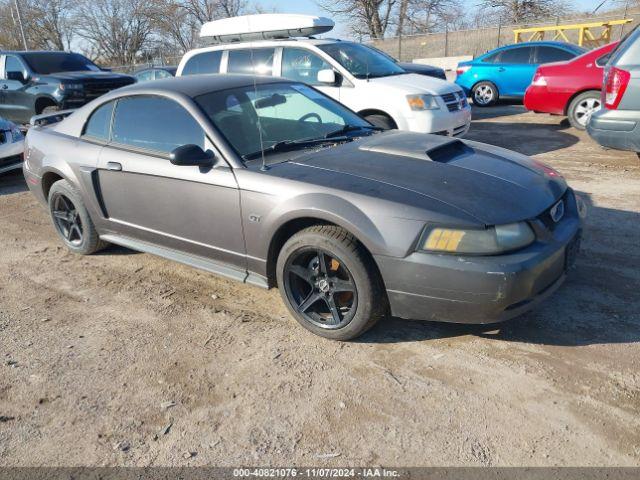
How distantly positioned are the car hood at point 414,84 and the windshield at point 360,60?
0.69 feet

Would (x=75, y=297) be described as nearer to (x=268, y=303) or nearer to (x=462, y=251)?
(x=268, y=303)

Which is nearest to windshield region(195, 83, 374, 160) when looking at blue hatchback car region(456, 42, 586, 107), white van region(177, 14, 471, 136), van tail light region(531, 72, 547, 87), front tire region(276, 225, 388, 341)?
front tire region(276, 225, 388, 341)

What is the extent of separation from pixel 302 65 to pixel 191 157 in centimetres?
479

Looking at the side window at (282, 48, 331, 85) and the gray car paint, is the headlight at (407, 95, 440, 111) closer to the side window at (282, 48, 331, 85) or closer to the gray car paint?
the side window at (282, 48, 331, 85)

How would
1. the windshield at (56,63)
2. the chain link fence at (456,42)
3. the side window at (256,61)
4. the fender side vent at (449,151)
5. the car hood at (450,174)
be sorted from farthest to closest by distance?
the chain link fence at (456,42)
the windshield at (56,63)
the side window at (256,61)
the fender side vent at (449,151)
the car hood at (450,174)

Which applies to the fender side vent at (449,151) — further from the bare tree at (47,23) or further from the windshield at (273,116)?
the bare tree at (47,23)

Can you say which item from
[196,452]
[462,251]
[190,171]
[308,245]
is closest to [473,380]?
[462,251]

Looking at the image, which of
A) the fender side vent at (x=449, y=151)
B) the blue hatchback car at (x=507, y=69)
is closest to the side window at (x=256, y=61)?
the fender side vent at (x=449, y=151)

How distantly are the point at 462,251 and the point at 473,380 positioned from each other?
0.69 metres

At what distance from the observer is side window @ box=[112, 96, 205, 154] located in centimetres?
370

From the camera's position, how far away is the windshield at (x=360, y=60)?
25.0 ft

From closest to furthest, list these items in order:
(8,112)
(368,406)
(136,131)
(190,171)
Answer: (368,406) → (190,171) → (136,131) → (8,112)

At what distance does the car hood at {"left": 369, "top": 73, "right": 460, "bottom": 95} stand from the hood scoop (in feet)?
11.3

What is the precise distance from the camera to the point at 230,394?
9.30 feet
